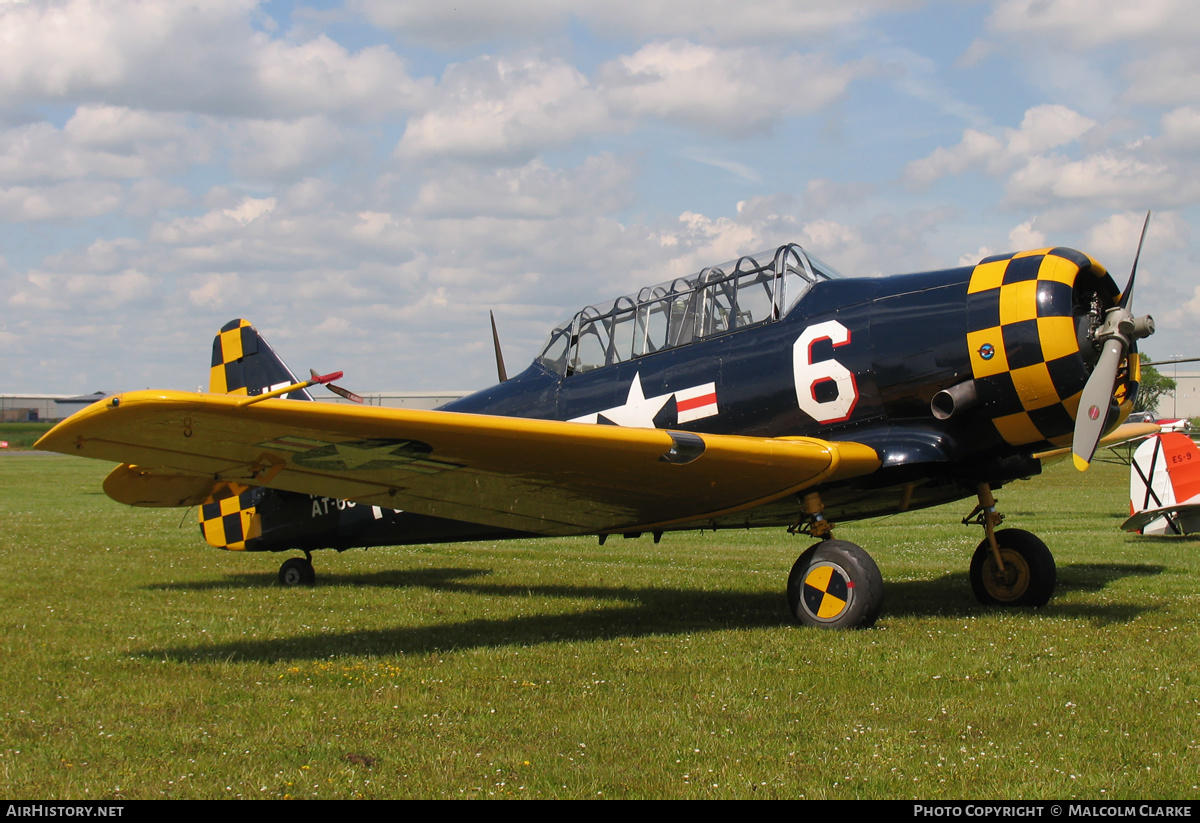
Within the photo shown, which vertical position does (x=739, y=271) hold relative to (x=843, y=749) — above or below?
above

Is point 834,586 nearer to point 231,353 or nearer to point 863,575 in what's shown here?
point 863,575

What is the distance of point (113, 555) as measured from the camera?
12.3m

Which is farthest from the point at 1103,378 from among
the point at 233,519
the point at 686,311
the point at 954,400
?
the point at 233,519

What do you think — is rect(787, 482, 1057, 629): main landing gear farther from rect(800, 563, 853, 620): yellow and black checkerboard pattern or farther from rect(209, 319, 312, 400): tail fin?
rect(209, 319, 312, 400): tail fin

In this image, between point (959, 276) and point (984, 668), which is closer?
point (984, 668)

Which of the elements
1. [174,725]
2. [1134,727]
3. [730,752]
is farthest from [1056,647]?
[174,725]

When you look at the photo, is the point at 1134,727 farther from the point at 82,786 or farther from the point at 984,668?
the point at 82,786

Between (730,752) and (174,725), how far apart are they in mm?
2542

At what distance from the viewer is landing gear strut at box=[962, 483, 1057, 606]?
7812 mm

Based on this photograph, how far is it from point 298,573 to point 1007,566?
6.70 m

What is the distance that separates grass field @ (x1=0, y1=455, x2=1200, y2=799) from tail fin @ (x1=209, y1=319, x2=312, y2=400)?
209 centimetres

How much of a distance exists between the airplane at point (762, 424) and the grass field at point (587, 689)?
86 cm

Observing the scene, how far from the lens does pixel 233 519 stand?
10.0 meters

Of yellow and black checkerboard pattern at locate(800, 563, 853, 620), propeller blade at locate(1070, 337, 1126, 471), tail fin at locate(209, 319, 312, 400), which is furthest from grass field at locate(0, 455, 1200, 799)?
tail fin at locate(209, 319, 312, 400)
